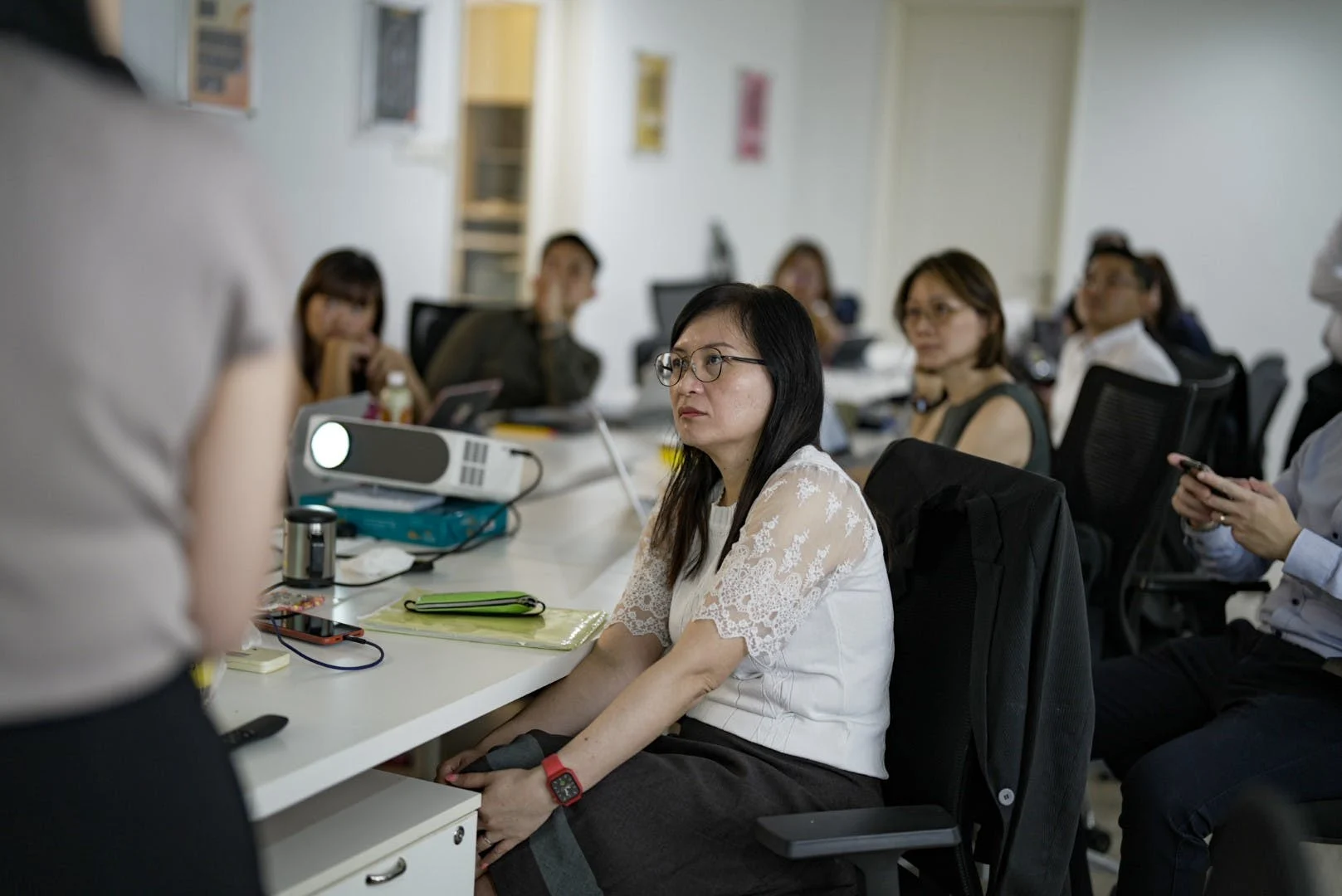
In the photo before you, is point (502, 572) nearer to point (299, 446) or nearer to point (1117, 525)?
point (299, 446)

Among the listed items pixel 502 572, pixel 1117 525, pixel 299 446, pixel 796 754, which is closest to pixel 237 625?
pixel 796 754

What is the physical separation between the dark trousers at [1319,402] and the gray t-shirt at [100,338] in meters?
2.84

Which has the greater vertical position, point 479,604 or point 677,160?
point 677,160

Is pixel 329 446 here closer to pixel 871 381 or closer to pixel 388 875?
pixel 388 875

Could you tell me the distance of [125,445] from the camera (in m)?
0.95

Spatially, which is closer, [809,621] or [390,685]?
[390,685]

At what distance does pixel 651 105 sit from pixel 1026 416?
17.1 ft

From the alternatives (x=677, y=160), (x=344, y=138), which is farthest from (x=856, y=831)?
(x=677, y=160)

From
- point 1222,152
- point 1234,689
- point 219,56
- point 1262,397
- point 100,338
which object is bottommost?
point 1234,689

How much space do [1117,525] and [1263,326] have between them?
19.2ft

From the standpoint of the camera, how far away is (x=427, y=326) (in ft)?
16.3

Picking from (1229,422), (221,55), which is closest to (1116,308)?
(1229,422)

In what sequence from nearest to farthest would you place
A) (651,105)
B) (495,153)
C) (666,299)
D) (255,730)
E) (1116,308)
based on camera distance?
(255,730), (1116,308), (666,299), (495,153), (651,105)

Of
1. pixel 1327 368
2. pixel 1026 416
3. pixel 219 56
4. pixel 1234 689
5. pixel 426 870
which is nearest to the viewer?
pixel 426 870
